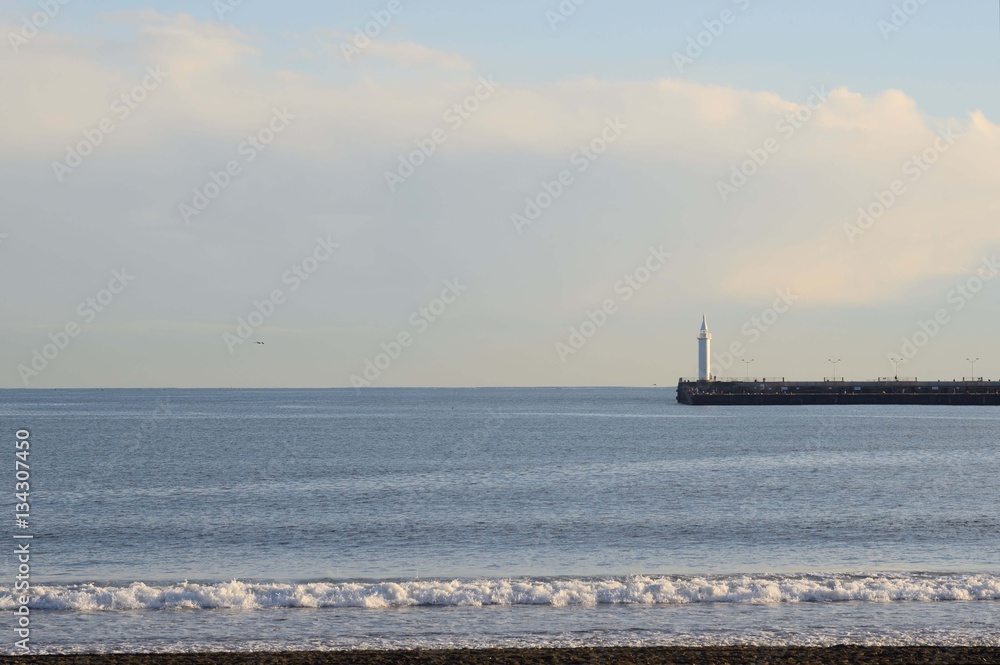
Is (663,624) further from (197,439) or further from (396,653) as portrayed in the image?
(197,439)

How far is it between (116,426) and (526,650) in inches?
4365

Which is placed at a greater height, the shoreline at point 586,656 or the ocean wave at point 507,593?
the shoreline at point 586,656

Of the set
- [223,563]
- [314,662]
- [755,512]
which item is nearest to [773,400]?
[755,512]

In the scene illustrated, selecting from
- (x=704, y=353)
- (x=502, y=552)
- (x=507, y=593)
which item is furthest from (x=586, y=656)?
(x=704, y=353)

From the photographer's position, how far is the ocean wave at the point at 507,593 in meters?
23.5

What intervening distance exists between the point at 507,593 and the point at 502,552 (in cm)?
700

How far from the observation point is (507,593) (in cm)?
2419

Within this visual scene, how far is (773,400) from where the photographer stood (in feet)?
560

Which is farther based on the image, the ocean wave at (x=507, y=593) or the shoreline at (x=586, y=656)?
the ocean wave at (x=507, y=593)

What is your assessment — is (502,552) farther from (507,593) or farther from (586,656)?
(586,656)

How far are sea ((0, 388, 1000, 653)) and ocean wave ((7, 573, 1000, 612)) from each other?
7 centimetres

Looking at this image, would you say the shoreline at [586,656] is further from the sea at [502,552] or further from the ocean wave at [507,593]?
the ocean wave at [507,593]

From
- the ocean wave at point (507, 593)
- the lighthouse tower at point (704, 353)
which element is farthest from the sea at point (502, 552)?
the lighthouse tower at point (704, 353)

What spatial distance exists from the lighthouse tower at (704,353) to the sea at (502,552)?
105263 mm
